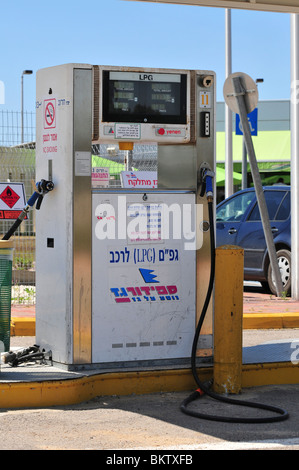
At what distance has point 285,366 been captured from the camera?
279 inches

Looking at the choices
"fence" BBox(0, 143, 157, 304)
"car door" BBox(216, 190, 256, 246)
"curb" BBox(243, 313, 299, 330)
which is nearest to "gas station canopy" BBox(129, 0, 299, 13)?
"fence" BBox(0, 143, 157, 304)

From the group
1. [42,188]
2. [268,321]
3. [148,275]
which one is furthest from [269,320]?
[42,188]

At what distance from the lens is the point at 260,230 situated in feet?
44.5

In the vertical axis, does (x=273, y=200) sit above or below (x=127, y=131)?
below

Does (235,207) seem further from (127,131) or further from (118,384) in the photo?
(118,384)

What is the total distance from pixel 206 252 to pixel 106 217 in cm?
90

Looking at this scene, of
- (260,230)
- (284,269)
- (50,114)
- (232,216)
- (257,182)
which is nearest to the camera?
(50,114)

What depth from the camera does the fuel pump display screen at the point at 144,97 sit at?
6.53m

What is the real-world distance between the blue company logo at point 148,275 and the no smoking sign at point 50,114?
134 cm

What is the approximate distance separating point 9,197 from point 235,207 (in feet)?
13.5

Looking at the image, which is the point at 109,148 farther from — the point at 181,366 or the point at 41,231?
the point at 181,366
